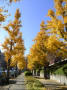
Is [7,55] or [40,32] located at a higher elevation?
[40,32]

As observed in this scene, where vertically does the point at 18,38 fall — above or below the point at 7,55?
above

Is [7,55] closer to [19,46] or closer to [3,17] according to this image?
[19,46]

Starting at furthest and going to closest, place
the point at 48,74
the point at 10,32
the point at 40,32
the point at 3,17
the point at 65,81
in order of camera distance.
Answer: the point at 48,74 → the point at 40,32 → the point at 10,32 → the point at 65,81 → the point at 3,17

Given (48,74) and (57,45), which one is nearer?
(57,45)

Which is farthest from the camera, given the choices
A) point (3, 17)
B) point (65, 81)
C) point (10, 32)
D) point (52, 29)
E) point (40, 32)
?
point (40, 32)

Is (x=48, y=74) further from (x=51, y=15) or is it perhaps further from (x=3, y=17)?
(x=3, y=17)

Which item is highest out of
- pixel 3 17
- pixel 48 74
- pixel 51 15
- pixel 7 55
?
pixel 51 15

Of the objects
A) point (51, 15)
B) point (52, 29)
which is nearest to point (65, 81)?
point (52, 29)

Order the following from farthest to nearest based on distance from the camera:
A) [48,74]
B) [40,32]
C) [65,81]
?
[48,74], [40,32], [65,81]

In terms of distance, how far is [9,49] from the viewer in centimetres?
1781

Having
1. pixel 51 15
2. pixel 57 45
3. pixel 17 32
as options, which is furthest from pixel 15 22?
pixel 57 45

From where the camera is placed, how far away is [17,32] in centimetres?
1777

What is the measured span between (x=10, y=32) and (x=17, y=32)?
2.87 ft

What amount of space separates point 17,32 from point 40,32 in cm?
500
